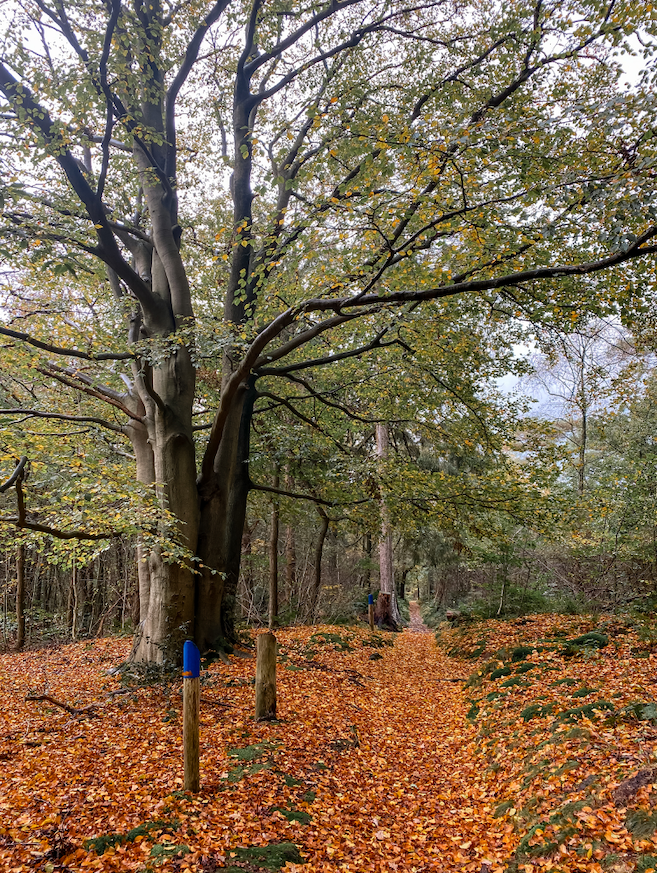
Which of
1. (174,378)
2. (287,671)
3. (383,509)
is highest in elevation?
(174,378)

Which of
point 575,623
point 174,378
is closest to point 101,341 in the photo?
point 174,378

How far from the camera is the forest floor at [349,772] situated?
→ 3.20m

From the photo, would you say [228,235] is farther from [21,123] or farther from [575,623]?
[575,623]

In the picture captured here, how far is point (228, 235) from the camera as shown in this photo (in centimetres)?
939

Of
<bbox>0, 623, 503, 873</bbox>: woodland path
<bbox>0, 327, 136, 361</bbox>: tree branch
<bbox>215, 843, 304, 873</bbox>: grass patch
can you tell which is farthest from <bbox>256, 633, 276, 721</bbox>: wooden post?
<bbox>0, 327, 136, 361</bbox>: tree branch

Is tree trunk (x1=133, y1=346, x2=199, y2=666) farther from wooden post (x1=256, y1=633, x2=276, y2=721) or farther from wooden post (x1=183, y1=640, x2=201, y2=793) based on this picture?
wooden post (x1=183, y1=640, x2=201, y2=793)

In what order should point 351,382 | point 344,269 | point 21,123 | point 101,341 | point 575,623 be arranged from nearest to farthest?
point 21,123
point 344,269
point 101,341
point 575,623
point 351,382

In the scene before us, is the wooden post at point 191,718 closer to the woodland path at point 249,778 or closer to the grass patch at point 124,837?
the woodland path at point 249,778

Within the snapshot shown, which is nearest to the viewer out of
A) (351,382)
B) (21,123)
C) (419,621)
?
(21,123)

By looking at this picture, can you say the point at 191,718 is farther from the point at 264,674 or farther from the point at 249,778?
the point at 264,674

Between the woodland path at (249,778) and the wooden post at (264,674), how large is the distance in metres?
0.16

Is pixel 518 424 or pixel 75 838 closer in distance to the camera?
pixel 75 838

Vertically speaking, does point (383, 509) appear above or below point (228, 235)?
below

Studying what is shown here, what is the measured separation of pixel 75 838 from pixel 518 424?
852cm
